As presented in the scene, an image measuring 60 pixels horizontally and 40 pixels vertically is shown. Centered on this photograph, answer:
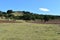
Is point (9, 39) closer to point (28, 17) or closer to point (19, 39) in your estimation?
point (19, 39)

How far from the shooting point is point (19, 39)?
1817 cm

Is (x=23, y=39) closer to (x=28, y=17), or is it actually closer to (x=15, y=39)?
(x=15, y=39)

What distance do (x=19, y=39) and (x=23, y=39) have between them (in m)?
0.38

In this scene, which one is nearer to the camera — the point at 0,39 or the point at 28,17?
the point at 0,39

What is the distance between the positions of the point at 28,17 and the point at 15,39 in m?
74.8

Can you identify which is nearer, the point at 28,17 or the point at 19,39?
the point at 19,39

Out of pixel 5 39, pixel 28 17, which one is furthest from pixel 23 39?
pixel 28 17

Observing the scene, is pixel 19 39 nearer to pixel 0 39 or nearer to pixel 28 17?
pixel 0 39

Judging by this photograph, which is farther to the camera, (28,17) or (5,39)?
(28,17)

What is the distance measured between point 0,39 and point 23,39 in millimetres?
2164

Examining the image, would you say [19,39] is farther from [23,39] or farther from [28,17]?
[28,17]

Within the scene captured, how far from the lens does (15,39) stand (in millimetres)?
18109

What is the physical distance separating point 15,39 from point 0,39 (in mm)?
1407

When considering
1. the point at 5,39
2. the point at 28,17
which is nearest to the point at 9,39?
the point at 5,39
